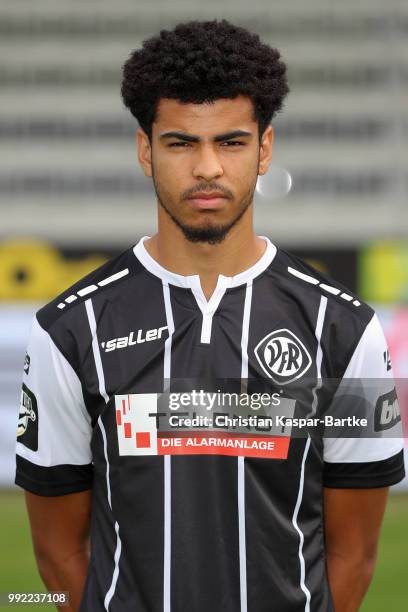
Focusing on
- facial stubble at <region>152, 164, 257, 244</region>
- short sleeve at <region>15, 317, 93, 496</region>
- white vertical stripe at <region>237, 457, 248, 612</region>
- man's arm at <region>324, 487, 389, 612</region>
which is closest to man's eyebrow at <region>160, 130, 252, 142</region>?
facial stubble at <region>152, 164, 257, 244</region>

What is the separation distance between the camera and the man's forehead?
2.39 meters

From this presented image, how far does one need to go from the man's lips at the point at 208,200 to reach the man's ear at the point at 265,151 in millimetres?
155

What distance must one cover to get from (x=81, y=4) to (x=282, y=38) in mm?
5072

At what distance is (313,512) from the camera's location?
248 cm

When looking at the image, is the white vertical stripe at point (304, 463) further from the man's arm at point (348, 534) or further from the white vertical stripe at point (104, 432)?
the white vertical stripe at point (104, 432)

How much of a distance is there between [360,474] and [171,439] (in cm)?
45

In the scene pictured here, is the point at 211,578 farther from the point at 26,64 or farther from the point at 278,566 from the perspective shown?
the point at 26,64

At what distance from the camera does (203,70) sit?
94.4 inches

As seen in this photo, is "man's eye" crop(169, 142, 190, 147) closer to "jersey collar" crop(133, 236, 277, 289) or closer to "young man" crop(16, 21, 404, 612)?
"young man" crop(16, 21, 404, 612)

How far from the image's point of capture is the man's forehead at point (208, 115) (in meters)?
2.39

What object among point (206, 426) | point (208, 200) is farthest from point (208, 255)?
point (206, 426)

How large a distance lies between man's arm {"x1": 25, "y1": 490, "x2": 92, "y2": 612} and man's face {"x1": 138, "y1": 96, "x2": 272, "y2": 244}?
681 millimetres

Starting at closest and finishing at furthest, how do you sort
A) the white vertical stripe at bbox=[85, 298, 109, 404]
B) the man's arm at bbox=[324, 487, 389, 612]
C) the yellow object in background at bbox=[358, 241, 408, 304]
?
the white vertical stripe at bbox=[85, 298, 109, 404] < the man's arm at bbox=[324, 487, 389, 612] < the yellow object in background at bbox=[358, 241, 408, 304]

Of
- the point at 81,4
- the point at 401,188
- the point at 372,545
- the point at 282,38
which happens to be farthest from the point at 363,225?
the point at 372,545
